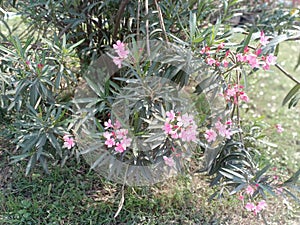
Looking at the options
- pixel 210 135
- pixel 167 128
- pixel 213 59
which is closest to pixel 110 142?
pixel 167 128

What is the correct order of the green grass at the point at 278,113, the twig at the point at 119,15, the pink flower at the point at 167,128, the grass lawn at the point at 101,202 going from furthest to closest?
the green grass at the point at 278,113 → the grass lawn at the point at 101,202 → the twig at the point at 119,15 → the pink flower at the point at 167,128

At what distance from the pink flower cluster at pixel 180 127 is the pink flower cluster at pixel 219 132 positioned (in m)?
0.16

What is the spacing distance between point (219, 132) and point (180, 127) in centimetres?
27

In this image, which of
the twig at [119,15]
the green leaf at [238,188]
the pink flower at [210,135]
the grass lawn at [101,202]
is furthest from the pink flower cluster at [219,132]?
the twig at [119,15]

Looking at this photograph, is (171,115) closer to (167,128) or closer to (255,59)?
(167,128)

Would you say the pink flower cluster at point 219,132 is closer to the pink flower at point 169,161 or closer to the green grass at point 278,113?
the pink flower at point 169,161

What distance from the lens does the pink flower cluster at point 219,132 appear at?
185 cm

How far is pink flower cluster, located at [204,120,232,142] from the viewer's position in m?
1.85

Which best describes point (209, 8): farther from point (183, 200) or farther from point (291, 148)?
point (291, 148)

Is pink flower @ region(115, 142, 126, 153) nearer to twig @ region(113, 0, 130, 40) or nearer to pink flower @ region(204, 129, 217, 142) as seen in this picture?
pink flower @ region(204, 129, 217, 142)

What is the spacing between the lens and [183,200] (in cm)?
235

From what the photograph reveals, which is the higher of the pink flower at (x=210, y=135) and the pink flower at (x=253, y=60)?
the pink flower at (x=253, y=60)

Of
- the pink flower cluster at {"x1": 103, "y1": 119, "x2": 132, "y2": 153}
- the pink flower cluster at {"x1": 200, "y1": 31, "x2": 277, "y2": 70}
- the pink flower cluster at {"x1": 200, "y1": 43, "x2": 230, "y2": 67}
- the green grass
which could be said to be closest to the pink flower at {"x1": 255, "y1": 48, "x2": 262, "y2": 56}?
the pink flower cluster at {"x1": 200, "y1": 31, "x2": 277, "y2": 70}

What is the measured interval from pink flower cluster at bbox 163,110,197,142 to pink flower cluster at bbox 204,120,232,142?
16cm
